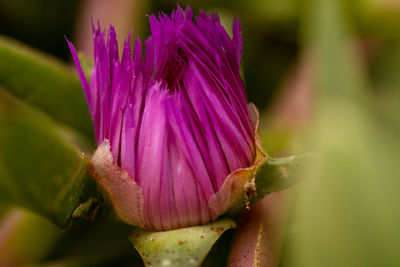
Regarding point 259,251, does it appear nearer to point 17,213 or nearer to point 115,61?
point 115,61

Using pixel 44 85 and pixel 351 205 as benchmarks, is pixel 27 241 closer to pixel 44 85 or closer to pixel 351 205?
pixel 44 85

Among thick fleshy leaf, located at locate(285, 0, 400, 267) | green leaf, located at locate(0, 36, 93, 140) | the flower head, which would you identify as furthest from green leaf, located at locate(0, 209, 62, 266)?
thick fleshy leaf, located at locate(285, 0, 400, 267)

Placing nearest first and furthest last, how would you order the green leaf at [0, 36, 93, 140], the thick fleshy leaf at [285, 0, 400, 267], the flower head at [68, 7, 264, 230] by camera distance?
the thick fleshy leaf at [285, 0, 400, 267], the flower head at [68, 7, 264, 230], the green leaf at [0, 36, 93, 140]

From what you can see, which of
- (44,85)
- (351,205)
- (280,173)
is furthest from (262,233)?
(44,85)

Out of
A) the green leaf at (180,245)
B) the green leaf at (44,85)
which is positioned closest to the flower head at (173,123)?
the green leaf at (180,245)

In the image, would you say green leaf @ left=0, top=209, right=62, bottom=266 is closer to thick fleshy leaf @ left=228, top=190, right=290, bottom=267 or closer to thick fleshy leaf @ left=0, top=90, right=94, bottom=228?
thick fleshy leaf @ left=0, top=90, right=94, bottom=228

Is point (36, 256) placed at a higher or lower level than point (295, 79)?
lower

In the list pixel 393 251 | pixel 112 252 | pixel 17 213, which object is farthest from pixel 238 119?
pixel 17 213
